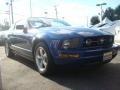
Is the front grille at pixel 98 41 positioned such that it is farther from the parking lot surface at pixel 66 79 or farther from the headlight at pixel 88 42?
the parking lot surface at pixel 66 79

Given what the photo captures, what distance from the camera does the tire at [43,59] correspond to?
511 cm

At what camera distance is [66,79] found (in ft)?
16.7

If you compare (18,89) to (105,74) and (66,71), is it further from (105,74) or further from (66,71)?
(105,74)

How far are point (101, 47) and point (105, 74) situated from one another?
1.97 ft

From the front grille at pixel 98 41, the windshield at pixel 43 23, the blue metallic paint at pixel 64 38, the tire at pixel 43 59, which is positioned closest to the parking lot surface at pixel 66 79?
the tire at pixel 43 59

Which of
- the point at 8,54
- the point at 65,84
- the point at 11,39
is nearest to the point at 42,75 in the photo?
the point at 65,84

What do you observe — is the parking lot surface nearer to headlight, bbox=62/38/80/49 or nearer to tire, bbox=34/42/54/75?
tire, bbox=34/42/54/75

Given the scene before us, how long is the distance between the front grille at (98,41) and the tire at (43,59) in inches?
31.5

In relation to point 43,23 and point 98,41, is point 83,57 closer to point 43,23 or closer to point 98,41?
point 98,41

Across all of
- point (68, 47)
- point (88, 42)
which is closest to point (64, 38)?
point (68, 47)

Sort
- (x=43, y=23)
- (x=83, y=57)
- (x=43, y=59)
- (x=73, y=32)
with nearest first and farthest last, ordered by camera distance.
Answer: (x=83, y=57) → (x=73, y=32) → (x=43, y=59) → (x=43, y=23)

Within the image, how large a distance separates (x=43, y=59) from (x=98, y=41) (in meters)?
1.27

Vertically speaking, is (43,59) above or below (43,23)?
below

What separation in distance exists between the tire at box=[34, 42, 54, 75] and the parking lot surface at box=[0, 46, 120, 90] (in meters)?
0.15
